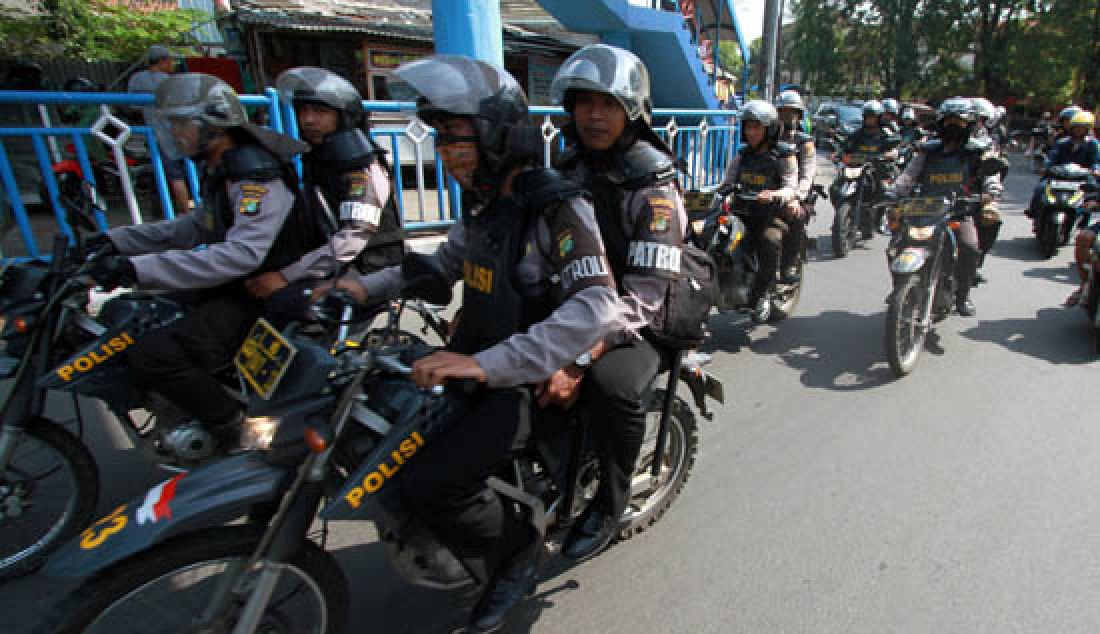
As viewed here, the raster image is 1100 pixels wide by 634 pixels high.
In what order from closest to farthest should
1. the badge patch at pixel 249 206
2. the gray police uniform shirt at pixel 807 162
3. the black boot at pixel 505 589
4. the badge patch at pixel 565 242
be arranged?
the badge patch at pixel 565 242 → the black boot at pixel 505 589 → the badge patch at pixel 249 206 → the gray police uniform shirt at pixel 807 162

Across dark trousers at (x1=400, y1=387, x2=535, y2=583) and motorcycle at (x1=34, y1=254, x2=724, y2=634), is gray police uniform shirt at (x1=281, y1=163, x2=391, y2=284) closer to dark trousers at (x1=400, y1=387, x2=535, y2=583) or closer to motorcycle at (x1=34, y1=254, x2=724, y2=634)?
motorcycle at (x1=34, y1=254, x2=724, y2=634)

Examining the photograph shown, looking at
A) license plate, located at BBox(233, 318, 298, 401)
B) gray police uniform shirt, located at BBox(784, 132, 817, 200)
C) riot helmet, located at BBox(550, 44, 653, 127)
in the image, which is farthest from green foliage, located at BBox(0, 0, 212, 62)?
license plate, located at BBox(233, 318, 298, 401)

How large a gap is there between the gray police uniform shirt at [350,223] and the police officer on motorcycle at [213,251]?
0.10 metres

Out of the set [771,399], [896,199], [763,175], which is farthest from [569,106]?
[896,199]

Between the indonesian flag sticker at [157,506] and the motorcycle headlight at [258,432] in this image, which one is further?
the motorcycle headlight at [258,432]

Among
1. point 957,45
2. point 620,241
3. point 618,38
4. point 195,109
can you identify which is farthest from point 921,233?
point 957,45

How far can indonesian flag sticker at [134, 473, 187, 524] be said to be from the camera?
147 centimetres

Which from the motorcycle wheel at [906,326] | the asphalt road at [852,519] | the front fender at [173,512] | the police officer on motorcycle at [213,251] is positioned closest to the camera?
the front fender at [173,512]

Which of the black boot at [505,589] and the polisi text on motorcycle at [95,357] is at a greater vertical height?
the polisi text on motorcycle at [95,357]

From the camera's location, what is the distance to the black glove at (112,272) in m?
2.23

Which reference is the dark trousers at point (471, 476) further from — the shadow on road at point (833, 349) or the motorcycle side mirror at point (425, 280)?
the shadow on road at point (833, 349)

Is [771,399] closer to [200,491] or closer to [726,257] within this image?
[726,257]

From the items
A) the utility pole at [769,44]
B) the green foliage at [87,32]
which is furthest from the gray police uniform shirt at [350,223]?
the green foliage at [87,32]

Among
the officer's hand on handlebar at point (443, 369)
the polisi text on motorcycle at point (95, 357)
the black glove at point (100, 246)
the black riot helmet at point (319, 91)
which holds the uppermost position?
the black riot helmet at point (319, 91)
